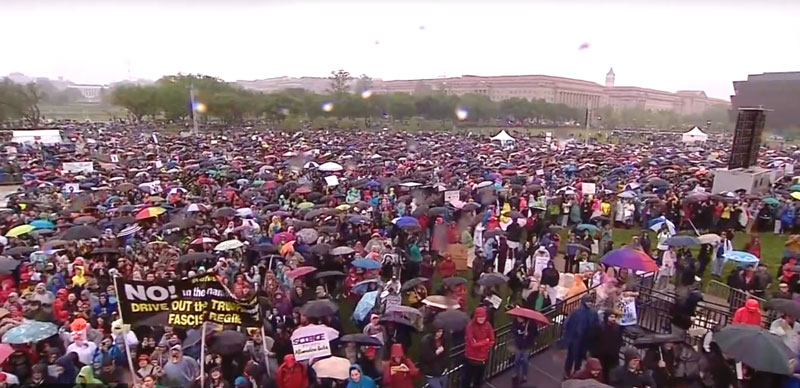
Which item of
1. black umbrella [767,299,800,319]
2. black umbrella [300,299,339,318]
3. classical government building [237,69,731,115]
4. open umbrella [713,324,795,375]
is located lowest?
classical government building [237,69,731,115]

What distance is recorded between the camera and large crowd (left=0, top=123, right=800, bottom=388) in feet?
21.0

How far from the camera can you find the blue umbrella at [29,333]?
6363 mm

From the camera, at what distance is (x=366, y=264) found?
906cm

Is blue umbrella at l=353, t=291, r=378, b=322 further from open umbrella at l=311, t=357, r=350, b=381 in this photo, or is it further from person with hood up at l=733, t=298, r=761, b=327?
person with hood up at l=733, t=298, r=761, b=327

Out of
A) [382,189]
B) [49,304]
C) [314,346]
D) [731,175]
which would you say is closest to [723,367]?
[314,346]

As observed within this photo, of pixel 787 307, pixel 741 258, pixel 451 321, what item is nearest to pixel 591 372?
pixel 451 321

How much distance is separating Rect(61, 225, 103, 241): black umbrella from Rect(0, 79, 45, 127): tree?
55794 mm

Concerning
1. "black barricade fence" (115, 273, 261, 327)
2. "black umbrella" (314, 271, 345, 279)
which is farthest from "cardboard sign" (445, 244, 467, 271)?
"black barricade fence" (115, 273, 261, 327)

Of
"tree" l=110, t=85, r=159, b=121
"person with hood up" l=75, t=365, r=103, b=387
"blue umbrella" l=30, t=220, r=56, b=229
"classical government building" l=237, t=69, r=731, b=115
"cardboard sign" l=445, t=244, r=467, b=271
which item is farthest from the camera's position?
"classical government building" l=237, t=69, r=731, b=115

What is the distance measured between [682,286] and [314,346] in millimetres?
7029

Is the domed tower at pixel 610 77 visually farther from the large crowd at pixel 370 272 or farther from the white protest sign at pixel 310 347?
the white protest sign at pixel 310 347

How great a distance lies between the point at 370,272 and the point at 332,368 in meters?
3.36

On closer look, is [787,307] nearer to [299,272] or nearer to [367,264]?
[367,264]

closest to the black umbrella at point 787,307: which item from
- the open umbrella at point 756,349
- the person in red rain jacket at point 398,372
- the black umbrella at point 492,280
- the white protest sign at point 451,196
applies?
the open umbrella at point 756,349
